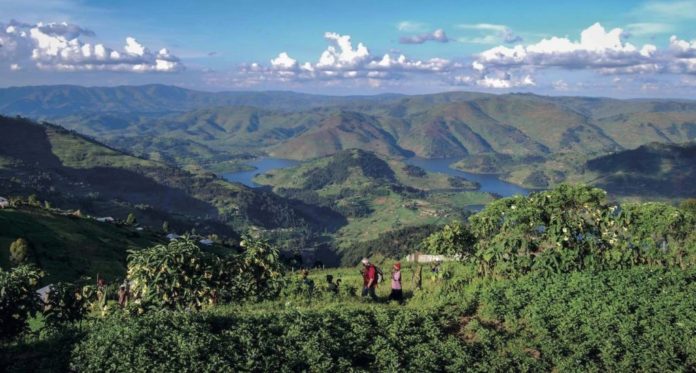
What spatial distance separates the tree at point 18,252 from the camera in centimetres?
6738

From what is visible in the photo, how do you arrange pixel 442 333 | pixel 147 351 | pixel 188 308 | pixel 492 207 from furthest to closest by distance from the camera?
pixel 492 207, pixel 188 308, pixel 442 333, pixel 147 351

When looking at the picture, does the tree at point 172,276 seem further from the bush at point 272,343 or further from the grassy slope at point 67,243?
A: the grassy slope at point 67,243

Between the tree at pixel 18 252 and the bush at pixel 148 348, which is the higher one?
the bush at pixel 148 348

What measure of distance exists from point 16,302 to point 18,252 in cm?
5650

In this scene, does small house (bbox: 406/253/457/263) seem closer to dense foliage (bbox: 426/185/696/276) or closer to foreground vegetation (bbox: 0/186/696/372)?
dense foliage (bbox: 426/185/696/276)

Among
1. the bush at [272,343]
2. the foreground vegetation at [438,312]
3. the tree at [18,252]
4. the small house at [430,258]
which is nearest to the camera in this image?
the bush at [272,343]

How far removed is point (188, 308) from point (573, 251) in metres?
20.0

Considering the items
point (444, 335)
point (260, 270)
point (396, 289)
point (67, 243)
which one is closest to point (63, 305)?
point (260, 270)

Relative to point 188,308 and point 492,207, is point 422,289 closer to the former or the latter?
point 492,207

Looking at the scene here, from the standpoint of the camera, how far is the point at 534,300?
23734mm

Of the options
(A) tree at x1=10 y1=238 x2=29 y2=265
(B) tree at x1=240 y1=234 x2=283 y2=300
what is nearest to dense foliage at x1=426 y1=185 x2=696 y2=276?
(B) tree at x1=240 y1=234 x2=283 y2=300

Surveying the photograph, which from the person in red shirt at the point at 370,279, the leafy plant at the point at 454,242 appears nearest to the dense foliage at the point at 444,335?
the person in red shirt at the point at 370,279

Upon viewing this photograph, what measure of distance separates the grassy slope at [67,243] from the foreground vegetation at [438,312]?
42.2 meters

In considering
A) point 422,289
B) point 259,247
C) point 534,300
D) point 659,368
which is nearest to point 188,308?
point 259,247
